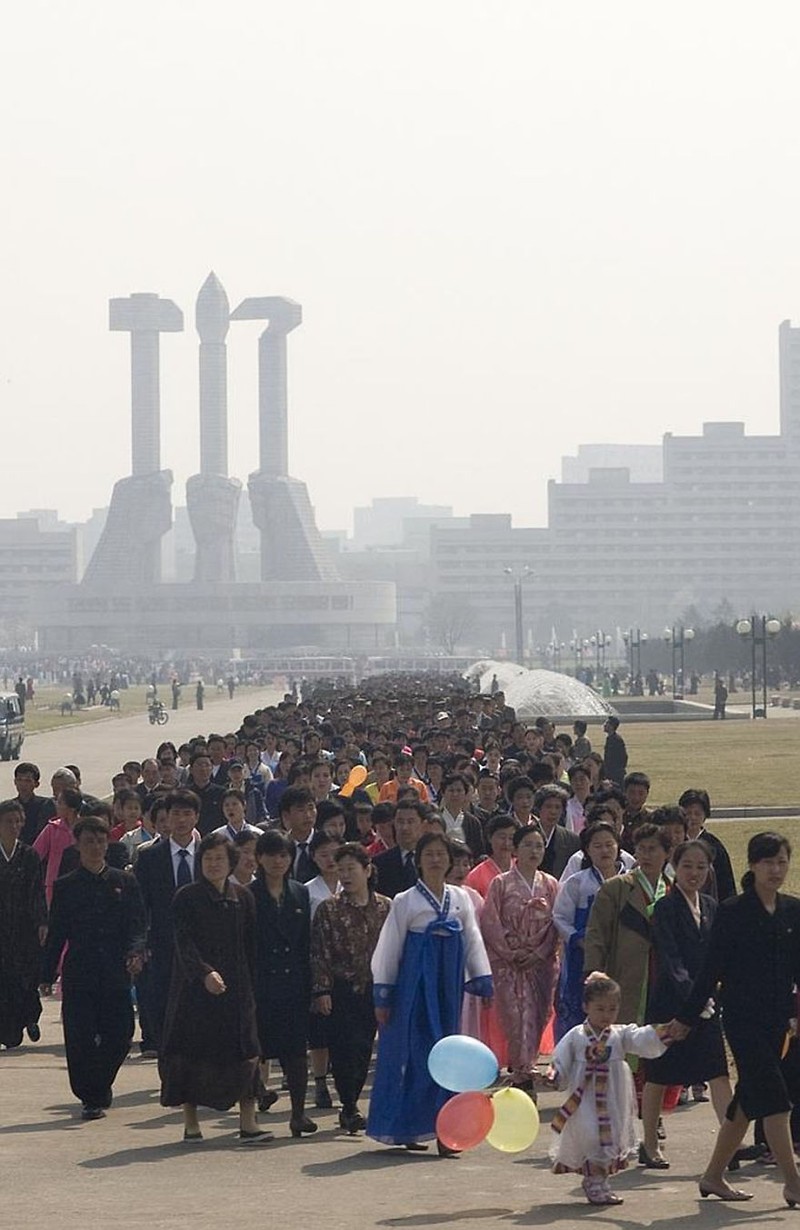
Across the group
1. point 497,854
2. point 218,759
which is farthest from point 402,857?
point 218,759

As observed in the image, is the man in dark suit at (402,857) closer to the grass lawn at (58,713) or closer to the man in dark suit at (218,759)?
the man in dark suit at (218,759)

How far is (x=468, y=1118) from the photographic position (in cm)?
912

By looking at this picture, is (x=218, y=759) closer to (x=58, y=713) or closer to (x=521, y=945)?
(x=521, y=945)

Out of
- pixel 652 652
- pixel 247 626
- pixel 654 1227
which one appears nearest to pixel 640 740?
pixel 654 1227

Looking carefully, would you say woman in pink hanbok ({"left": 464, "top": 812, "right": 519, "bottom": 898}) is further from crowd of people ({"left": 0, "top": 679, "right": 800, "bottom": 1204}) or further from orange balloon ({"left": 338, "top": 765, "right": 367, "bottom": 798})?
orange balloon ({"left": 338, "top": 765, "right": 367, "bottom": 798})

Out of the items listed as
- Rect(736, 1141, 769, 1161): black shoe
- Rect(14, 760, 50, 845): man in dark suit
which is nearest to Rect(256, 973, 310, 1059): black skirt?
Rect(736, 1141, 769, 1161): black shoe

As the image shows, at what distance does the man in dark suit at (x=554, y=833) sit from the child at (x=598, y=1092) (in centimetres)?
405

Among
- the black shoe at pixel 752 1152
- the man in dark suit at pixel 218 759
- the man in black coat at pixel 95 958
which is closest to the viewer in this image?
the black shoe at pixel 752 1152

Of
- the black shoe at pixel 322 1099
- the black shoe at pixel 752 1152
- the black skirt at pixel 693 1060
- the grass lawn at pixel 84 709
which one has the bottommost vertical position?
the black shoe at pixel 322 1099

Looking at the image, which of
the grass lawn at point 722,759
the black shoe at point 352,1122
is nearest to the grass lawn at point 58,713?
the grass lawn at point 722,759

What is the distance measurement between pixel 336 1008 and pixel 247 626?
7199 inches

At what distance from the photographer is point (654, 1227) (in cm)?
834

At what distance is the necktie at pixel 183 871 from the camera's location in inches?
471

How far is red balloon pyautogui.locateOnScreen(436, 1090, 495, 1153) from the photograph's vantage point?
29.8ft
